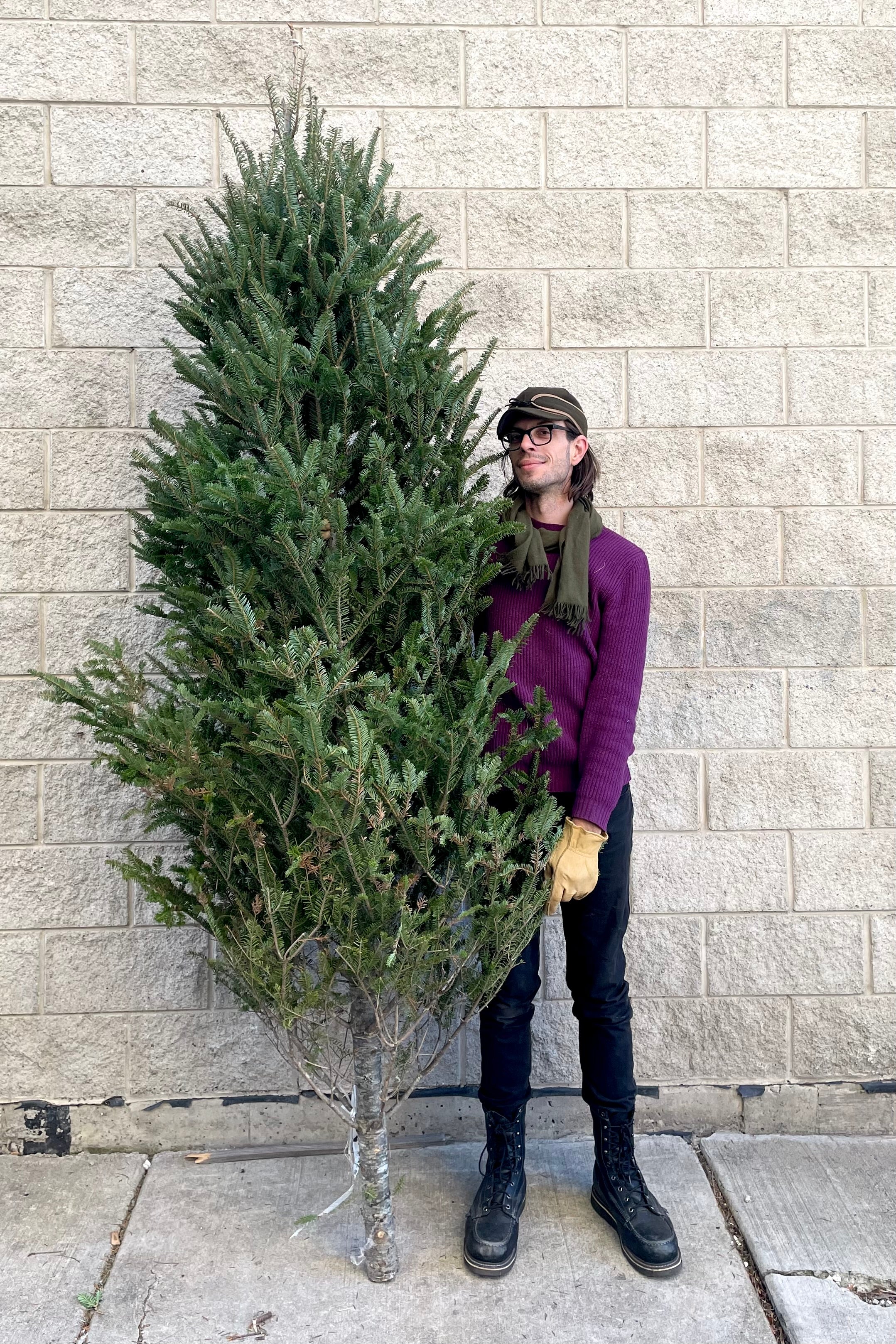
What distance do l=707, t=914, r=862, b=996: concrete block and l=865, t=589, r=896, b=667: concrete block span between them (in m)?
0.89

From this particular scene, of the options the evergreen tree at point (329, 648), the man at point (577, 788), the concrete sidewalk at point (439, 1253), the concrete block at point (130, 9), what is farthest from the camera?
the concrete block at point (130, 9)

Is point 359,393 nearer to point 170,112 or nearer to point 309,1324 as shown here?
point 170,112

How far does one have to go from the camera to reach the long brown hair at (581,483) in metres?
2.78

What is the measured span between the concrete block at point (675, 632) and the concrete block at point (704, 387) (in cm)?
59

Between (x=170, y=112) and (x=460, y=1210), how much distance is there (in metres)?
3.53

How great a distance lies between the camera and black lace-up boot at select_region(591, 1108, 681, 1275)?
2.64 m

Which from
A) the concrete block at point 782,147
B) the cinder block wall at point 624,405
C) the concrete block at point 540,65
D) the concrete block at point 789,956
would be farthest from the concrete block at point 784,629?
the concrete block at point 540,65

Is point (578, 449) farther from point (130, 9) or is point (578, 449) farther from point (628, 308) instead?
point (130, 9)

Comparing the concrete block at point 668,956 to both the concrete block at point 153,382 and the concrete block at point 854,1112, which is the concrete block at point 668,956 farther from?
the concrete block at point 153,382

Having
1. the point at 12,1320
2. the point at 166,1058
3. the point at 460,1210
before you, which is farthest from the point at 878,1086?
the point at 12,1320

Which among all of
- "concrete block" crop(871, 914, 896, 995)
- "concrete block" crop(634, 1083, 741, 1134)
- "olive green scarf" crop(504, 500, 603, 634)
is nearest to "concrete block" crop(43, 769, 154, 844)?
"olive green scarf" crop(504, 500, 603, 634)

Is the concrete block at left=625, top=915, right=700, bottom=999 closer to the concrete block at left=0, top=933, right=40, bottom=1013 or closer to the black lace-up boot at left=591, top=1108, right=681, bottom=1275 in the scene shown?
the black lace-up boot at left=591, top=1108, right=681, bottom=1275

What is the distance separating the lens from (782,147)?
332cm

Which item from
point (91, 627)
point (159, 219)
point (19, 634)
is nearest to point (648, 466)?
point (159, 219)
